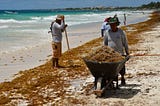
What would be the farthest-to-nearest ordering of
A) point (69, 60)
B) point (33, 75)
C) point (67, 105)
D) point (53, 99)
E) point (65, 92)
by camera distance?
point (69, 60)
point (33, 75)
point (65, 92)
point (53, 99)
point (67, 105)

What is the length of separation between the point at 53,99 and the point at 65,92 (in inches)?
27.1

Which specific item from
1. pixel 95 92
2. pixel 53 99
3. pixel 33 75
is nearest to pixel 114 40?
pixel 95 92

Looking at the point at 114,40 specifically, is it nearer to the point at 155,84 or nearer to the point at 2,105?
the point at 155,84

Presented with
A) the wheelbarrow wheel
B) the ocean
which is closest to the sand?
the ocean

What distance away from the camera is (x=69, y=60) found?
1427cm

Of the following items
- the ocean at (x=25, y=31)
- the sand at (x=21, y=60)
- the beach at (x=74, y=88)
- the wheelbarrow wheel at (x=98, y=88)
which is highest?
the wheelbarrow wheel at (x=98, y=88)

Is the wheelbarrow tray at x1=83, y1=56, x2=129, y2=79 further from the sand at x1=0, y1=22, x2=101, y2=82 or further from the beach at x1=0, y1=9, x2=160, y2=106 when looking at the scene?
the sand at x1=0, y1=22, x2=101, y2=82

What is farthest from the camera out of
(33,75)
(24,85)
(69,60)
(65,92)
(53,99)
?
(69,60)

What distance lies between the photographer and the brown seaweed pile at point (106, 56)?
27.4 ft

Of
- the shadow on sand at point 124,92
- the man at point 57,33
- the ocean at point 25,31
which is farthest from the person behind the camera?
the ocean at point 25,31

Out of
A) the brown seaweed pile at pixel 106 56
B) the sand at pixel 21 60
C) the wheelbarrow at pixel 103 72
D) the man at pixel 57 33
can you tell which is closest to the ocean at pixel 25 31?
the sand at pixel 21 60

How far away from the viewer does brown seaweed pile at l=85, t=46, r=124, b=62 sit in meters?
8.34

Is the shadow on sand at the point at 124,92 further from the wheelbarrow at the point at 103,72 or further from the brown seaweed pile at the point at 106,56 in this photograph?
the brown seaweed pile at the point at 106,56

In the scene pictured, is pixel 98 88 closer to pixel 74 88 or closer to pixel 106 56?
pixel 106 56
